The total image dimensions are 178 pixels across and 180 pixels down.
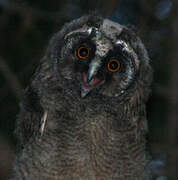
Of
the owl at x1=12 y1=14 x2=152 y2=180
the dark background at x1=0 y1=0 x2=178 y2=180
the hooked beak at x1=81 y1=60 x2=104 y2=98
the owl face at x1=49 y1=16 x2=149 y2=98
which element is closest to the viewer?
the hooked beak at x1=81 y1=60 x2=104 y2=98

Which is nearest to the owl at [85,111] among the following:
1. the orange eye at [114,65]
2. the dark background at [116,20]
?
the orange eye at [114,65]

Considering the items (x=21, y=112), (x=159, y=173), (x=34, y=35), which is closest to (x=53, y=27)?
(x=34, y=35)

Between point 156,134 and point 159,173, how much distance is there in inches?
28.0

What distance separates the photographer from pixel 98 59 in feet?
11.0

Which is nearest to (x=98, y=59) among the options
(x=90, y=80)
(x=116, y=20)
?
(x=90, y=80)

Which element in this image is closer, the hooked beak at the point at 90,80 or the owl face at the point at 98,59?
the hooked beak at the point at 90,80

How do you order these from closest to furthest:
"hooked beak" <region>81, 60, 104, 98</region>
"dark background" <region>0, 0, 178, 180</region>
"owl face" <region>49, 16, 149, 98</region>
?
1. "hooked beak" <region>81, 60, 104, 98</region>
2. "owl face" <region>49, 16, 149, 98</region>
3. "dark background" <region>0, 0, 178, 180</region>

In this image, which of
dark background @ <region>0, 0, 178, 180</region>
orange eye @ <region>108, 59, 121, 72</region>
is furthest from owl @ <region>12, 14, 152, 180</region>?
dark background @ <region>0, 0, 178, 180</region>

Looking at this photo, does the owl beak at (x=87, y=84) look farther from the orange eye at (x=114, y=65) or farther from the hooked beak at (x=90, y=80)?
the orange eye at (x=114, y=65)

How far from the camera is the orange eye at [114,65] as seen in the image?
352 cm

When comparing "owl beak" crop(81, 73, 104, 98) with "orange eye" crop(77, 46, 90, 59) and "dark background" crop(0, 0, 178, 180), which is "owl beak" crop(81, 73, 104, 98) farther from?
"dark background" crop(0, 0, 178, 180)

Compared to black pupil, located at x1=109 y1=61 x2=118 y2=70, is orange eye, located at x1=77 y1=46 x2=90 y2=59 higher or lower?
higher

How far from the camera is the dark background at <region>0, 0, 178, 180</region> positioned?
4.49 meters

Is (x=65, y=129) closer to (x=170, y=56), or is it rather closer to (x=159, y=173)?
(x=159, y=173)
